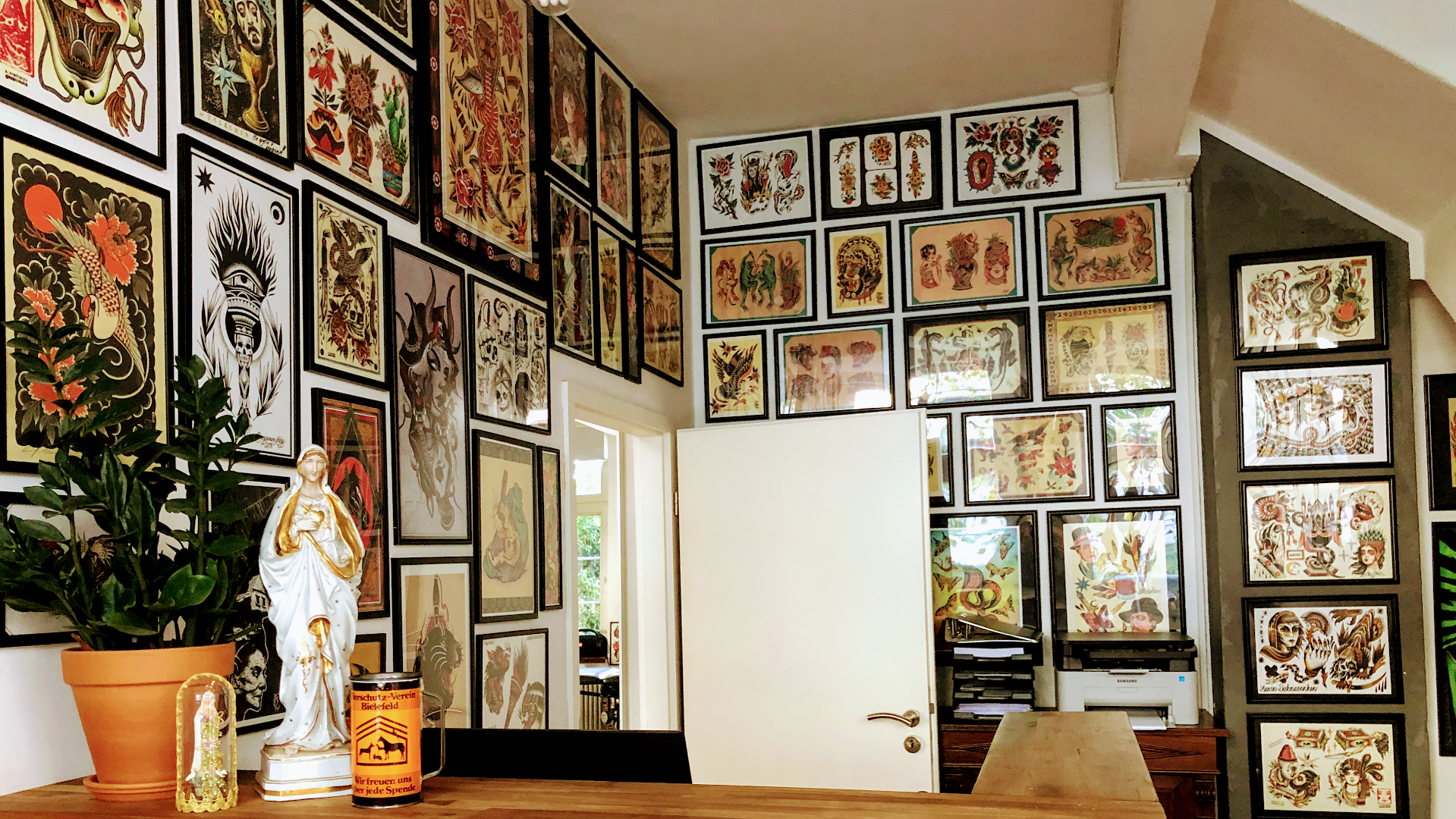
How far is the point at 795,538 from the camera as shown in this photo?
3.95 m

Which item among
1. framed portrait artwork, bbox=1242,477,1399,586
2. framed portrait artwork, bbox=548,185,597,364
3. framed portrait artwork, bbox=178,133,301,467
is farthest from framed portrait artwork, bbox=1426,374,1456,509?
framed portrait artwork, bbox=178,133,301,467

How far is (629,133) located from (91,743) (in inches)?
111

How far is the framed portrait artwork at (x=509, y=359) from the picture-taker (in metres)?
2.75

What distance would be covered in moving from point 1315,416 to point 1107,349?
0.68 m

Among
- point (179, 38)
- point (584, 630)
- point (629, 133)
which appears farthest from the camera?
point (584, 630)

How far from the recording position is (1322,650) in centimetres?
364

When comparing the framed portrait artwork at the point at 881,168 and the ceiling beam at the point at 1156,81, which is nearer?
the ceiling beam at the point at 1156,81

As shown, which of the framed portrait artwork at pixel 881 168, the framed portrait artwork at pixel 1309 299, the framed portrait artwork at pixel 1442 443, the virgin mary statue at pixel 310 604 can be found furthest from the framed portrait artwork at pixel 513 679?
the framed portrait artwork at pixel 1442 443

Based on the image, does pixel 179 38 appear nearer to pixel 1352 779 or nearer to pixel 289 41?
pixel 289 41

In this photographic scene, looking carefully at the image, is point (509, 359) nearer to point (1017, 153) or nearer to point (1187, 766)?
point (1017, 153)

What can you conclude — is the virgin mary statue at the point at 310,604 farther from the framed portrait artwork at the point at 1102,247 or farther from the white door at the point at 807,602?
the framed portrait artwork at the point at 1102,247

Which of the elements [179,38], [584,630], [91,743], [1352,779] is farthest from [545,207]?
[584,630]

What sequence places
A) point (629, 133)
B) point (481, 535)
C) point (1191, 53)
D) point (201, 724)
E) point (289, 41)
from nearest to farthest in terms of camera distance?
point (201, 724), point (289, 41), point (481, 535), point (1191, 53), point (629, 133)

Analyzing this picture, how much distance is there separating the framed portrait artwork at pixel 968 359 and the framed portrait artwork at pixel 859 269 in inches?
6.3
